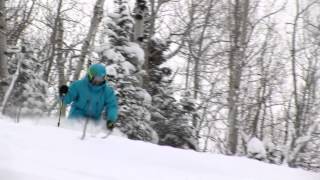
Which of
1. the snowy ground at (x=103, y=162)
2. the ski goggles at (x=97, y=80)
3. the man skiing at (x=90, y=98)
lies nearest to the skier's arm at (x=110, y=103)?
the man skiing at (x=90, y=98)

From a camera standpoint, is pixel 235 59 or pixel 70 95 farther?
pixel 235 59

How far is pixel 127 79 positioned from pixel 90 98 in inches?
199

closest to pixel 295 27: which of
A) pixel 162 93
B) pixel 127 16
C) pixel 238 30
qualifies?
pixel 238 30

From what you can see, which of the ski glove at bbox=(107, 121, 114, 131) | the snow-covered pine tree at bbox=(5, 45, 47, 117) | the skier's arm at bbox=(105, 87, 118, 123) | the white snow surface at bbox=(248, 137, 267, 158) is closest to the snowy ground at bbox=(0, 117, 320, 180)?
the ski glove at bbox=(107, 121, 114, 131)

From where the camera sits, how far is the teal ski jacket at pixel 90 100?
8.58 meters

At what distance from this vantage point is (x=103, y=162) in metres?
5.90

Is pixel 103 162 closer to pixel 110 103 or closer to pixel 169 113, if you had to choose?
pixel 110 103

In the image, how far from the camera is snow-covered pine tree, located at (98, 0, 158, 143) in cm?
1351

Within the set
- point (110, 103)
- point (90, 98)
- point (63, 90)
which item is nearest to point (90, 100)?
point (90, 98)

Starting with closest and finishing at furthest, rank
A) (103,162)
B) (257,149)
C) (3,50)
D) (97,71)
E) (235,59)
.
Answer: (103,162), (97,71), (257,149), (3,50), (235,59)

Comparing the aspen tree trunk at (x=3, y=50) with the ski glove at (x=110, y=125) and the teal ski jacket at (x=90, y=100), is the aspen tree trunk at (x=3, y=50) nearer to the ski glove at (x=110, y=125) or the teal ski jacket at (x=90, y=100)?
the teal ski jacket at (x=90, y=100)

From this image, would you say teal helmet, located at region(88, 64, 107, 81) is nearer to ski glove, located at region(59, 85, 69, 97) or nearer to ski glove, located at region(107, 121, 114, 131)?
ski glove, located at region(59, 85, 69, 97)

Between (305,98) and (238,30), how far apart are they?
27.7 ft

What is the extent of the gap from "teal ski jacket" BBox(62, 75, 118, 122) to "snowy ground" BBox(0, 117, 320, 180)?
1177 mm
